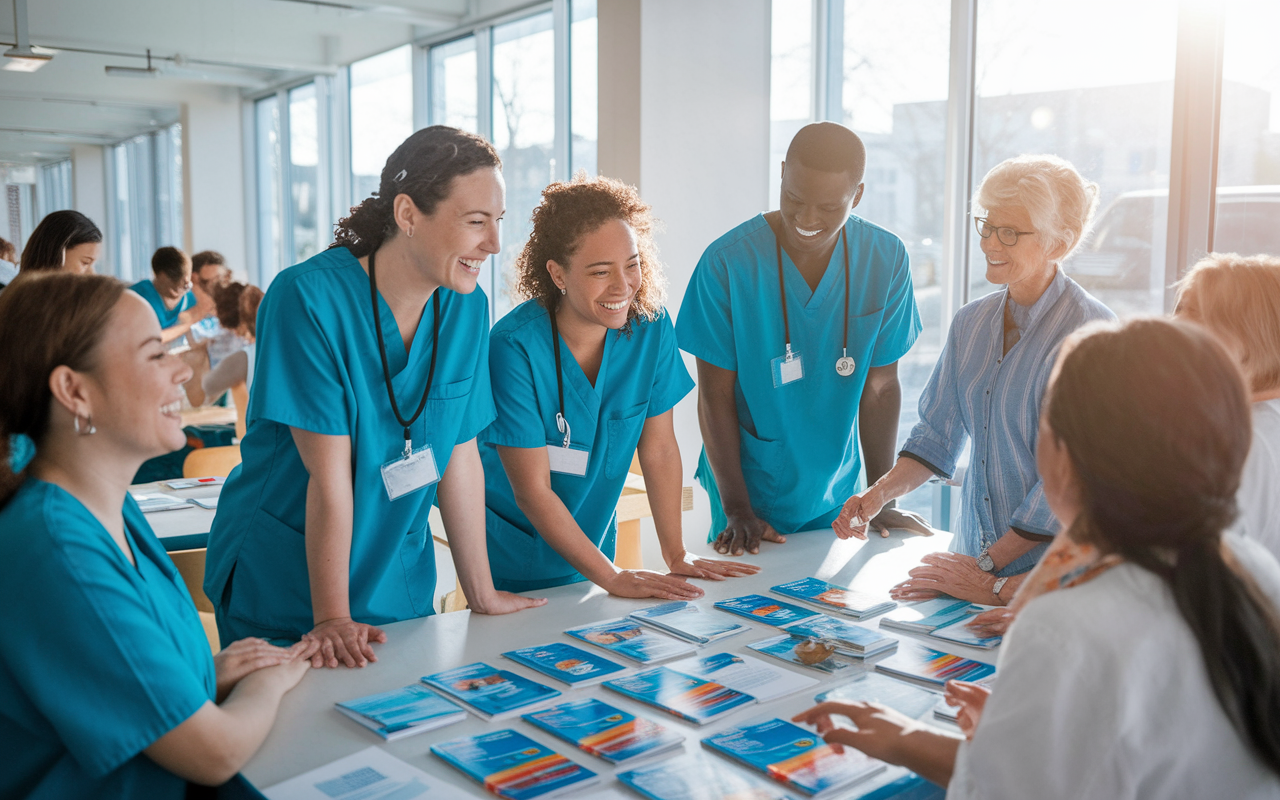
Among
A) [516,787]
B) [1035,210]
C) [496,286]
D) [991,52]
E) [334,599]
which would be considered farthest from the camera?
[496,286]

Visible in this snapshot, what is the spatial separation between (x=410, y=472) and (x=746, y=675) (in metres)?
0.70

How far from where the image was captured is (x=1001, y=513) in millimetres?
1952

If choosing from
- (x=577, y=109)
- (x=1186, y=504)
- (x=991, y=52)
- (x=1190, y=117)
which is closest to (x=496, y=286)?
(x=577, y=109)

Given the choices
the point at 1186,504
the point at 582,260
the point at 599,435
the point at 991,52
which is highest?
the point at 991,52

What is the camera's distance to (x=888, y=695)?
4.52 feet

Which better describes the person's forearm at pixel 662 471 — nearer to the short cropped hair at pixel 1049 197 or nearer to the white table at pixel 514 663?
the white table at pixel 514 663

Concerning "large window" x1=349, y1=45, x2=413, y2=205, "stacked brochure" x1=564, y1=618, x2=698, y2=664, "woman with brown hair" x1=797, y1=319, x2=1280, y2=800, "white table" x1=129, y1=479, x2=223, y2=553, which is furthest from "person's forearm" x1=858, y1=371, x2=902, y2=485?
"large window" x1=349, y1=45, x2=413, y2=205

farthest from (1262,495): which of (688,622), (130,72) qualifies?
(130,72)

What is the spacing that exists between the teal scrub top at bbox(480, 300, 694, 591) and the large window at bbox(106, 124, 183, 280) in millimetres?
10201

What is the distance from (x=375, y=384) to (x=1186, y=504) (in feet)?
4.23

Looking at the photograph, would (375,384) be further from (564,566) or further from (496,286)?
(496,286)

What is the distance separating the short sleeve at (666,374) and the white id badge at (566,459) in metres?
0.25

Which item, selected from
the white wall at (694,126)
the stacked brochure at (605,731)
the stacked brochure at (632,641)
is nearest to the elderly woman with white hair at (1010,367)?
the stacked brochure at (632,641)

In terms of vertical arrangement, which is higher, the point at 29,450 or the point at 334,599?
the point at 29,450
